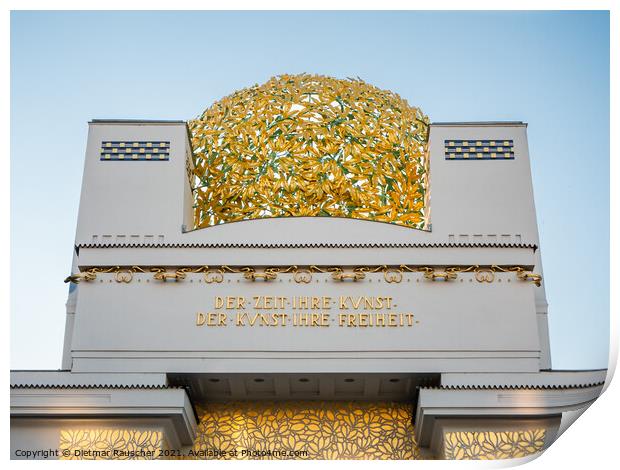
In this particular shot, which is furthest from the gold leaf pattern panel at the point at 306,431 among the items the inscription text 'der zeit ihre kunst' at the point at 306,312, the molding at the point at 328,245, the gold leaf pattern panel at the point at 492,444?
the molding at the point at 328,245

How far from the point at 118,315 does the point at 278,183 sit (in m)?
3.20

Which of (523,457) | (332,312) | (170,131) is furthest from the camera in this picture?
(170,131)

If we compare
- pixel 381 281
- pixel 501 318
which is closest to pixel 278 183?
pixel 381 281

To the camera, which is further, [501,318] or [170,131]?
[170,131]

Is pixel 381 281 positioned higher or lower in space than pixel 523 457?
higher

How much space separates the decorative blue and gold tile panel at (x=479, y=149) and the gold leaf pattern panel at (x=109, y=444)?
574 centimetres

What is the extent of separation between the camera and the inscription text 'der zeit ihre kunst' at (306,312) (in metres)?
17.0

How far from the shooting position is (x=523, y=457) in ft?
52.6

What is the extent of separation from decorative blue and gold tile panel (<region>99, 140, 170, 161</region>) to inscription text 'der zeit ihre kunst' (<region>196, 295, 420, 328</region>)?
2451mm

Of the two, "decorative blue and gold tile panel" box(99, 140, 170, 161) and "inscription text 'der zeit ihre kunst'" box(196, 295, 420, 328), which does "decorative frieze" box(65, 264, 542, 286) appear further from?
"decorative blue and gold tile panel" box(99, 140, 170, 161)

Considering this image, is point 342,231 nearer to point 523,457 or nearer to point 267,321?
point 267,321

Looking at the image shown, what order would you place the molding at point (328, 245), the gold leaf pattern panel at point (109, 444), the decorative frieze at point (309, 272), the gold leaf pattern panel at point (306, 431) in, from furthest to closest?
the molding at point (328, 245)
the decorative frieze at point (309, 272)
the gold leaf pattern panel at point (306, 431)
the gold leaf pattern panel at point (109, 444)

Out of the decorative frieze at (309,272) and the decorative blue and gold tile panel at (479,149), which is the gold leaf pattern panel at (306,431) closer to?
the decorative frieze at (309,272)

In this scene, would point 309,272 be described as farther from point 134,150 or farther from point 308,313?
point 134,150
